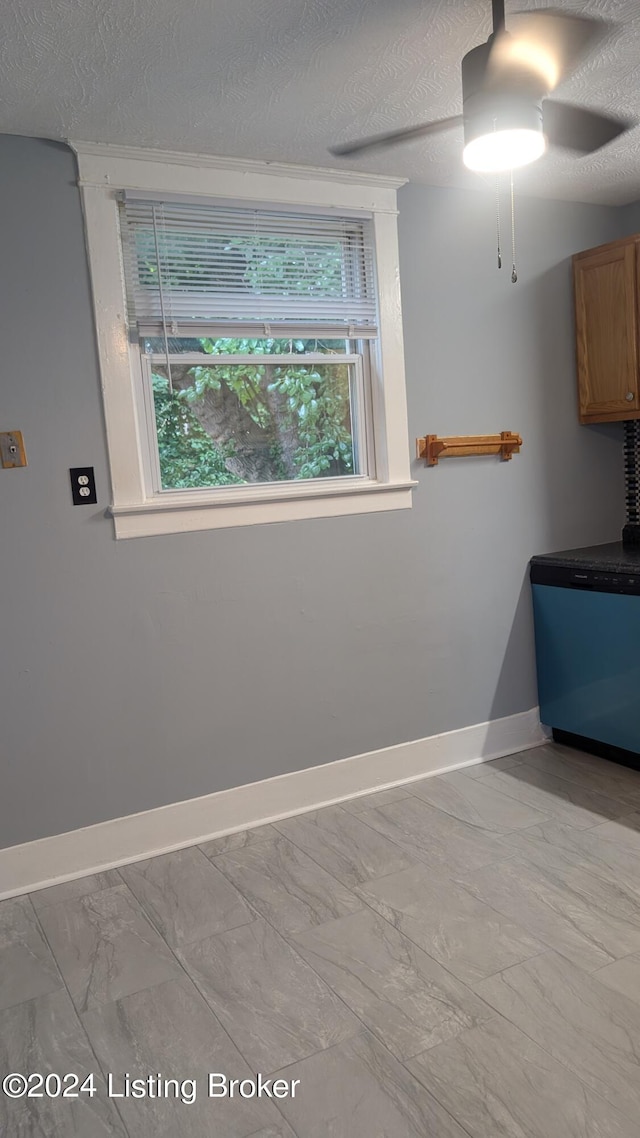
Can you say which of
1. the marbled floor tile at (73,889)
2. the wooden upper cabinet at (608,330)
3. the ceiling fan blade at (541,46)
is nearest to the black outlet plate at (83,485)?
the marbled floor tile at (73,889)

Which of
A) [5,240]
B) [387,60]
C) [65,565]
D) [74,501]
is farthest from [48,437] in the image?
[387,60]

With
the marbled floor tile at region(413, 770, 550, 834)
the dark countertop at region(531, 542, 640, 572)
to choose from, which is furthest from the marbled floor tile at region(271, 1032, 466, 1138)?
the dark countertop at region(531, 542, 640, 572)

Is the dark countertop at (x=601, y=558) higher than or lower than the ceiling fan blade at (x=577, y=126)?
lower

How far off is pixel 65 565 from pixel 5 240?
103 cm

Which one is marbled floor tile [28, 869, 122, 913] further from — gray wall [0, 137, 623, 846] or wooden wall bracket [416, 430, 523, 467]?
wooden wall bracket [416, 430, 523, 467]

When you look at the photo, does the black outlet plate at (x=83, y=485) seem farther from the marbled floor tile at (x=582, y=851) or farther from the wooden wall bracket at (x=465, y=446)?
the marbled floor tile at (x=582, y=851)

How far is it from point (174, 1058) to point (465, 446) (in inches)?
Result: 95.1

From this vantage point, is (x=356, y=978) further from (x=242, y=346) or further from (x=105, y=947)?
(x=242, y=346)

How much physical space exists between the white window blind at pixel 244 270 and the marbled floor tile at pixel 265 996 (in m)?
1.96

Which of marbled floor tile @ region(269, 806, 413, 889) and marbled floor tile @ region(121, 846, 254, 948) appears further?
marbled floor tile @ region(269, 806, 413, 889)

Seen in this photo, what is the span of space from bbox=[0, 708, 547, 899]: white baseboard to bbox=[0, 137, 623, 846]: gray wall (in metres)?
0.05

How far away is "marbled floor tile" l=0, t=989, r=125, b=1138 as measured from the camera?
1702 mm

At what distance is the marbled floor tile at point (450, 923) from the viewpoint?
2148mm

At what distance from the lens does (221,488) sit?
9.88ft
